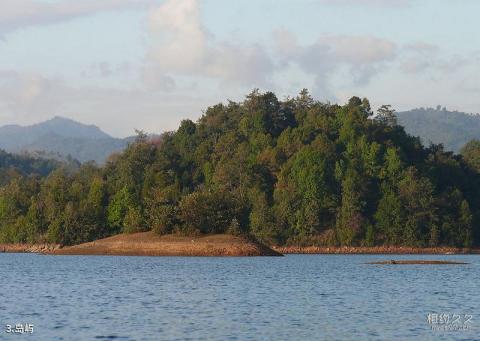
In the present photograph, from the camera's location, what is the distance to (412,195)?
598ft

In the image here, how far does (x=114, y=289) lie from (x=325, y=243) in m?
115

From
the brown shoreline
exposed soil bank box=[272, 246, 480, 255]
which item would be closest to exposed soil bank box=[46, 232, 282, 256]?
the brown shoreline

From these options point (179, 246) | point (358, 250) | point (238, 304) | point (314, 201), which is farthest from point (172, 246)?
point (238, 304)

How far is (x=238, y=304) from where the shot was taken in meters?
59.5

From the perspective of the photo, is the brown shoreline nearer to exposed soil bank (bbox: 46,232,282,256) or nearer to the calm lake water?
exposed soil bank (bbox: 46,232,282,256)

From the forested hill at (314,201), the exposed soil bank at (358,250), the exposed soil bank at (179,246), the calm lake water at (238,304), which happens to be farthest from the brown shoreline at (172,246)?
the exposed soil bank at (358,250)

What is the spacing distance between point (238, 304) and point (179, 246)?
72801 mm

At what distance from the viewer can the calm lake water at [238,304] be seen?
4562cm

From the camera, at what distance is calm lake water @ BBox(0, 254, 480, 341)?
45625mm

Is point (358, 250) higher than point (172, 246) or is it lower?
lower

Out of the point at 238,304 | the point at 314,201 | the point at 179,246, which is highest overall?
the point at 314,201

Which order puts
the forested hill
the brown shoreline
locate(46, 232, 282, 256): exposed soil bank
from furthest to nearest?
the forested hill
the brown shoreline
locate(46, 232, 282, 256): exposed soil bank

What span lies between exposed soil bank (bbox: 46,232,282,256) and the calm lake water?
31.5 metres

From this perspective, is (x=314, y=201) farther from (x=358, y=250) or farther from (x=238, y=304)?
(x=238, y=304)
